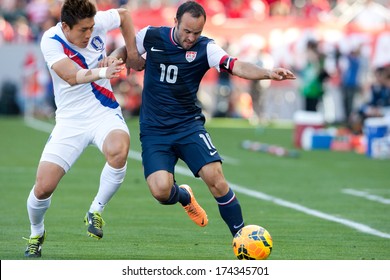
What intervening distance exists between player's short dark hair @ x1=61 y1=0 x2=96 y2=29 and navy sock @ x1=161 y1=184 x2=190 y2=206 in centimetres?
187

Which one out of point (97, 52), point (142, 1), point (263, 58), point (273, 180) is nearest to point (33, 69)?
point (142, 1)

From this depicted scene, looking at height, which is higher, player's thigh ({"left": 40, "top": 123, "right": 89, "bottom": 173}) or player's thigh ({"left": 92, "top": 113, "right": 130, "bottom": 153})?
player's thigh ({"left": 92, "top": 113, "right": 130, "bottom": 153})

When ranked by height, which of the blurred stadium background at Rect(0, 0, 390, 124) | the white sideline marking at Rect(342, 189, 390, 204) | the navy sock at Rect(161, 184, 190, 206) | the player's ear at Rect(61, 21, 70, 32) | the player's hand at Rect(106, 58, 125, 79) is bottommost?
the blurred stadium background at Rect(0, 0, 390, 124)

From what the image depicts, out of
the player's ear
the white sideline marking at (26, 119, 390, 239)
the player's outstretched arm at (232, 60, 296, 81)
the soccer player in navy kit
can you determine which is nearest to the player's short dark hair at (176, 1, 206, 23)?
the soccer player in navy kit

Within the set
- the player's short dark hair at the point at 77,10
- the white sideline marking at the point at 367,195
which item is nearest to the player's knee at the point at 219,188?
the player's short dark hair at the point at 77,10

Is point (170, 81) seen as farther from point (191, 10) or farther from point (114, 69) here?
point (114, 69)

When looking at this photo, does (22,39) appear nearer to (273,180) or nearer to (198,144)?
(273,180)

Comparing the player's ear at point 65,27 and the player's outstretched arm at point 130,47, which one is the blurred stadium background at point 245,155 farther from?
the player's ear at point 65,27

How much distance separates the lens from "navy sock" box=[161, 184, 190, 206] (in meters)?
10.1

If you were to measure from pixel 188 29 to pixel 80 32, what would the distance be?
0.96 meters

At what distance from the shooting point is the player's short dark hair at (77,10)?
30.4 ft

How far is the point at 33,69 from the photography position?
31562mm

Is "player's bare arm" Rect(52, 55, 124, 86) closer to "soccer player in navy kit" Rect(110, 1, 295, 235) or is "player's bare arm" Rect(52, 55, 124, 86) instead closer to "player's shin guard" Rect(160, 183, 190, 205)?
"soccer player in navy kit" Rect(110, 1, 295, 235)
